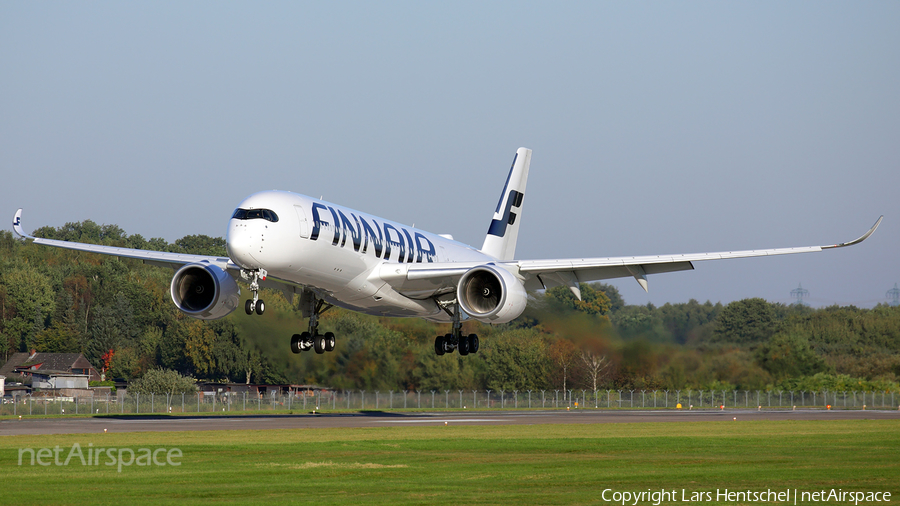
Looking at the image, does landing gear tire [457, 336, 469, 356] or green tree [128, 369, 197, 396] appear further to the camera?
green tree [128, 369, 197, 396]

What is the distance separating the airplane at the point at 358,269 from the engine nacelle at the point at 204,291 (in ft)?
0.12

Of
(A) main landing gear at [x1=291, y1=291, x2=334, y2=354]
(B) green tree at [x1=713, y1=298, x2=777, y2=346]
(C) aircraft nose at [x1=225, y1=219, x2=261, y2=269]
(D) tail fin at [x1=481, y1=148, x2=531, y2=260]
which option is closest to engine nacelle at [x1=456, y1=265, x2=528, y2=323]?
(A) main landing gear at [x1=291, y1=291, x2=334, y2=354]

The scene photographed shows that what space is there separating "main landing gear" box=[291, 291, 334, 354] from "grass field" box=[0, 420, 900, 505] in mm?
3742

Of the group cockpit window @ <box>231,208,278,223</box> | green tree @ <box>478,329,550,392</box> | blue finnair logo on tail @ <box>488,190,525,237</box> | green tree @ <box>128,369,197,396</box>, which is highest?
blue finnair logo on tail @ <box>488,190,525,237</box>

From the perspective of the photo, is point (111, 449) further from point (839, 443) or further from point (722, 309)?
point (722, 309)

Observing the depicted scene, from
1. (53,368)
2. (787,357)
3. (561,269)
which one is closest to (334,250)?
(561,269)

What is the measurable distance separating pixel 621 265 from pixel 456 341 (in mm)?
7330

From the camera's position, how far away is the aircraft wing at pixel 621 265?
37.6 metres

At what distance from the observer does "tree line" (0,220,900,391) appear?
53750mm

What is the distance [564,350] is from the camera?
61812mm

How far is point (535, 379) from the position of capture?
226 ft

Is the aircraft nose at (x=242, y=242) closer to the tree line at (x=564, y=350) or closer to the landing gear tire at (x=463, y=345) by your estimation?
the landing gear tire at (x=463, y=345)

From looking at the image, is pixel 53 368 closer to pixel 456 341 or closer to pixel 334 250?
pixel 456 341

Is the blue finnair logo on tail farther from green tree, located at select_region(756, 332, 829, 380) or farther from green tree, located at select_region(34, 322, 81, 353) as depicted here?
green tree, located at select_region(34, 322, 81, 353)
